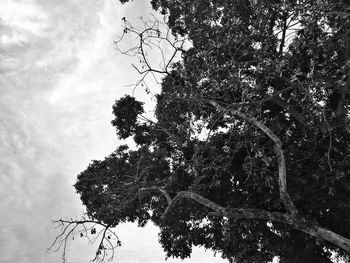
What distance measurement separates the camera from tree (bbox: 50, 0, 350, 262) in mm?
9883

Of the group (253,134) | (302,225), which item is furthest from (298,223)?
(253,134)

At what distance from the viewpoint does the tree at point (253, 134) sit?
988 cm

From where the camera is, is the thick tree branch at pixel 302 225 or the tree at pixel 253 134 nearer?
the thick tree branch at pixel 302 225

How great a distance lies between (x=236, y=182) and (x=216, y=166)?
1.76 m

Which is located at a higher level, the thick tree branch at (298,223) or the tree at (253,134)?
the tree at (253,134)

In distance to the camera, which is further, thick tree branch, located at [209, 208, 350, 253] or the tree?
the tree

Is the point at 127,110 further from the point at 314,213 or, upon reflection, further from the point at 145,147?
the point at 314,213

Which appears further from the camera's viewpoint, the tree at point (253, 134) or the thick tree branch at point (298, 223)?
the tree at point (253, 134)

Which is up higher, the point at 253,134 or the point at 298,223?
the point at 253,134

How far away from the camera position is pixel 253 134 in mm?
10812

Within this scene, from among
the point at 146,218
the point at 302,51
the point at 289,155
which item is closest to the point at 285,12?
the point at 302,51

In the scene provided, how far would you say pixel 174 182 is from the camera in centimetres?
1425

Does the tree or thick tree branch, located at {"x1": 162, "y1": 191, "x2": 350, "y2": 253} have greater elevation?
the tree

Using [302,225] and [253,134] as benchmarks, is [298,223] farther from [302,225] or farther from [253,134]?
[253,134]
